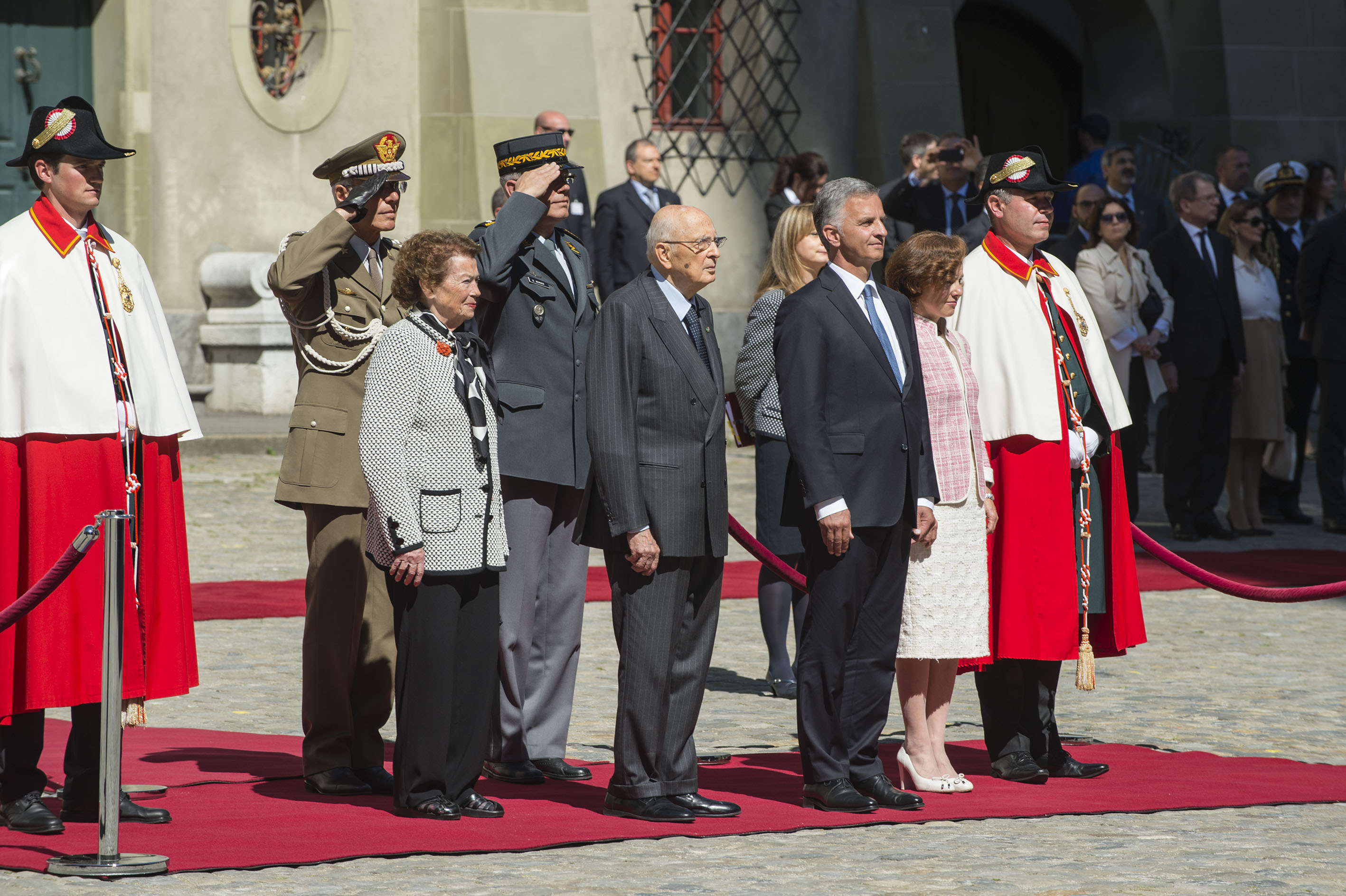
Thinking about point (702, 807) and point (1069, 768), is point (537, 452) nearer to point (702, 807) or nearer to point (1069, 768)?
point (702, 807)

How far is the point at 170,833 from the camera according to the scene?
5391mm

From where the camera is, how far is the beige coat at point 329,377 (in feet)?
20.1

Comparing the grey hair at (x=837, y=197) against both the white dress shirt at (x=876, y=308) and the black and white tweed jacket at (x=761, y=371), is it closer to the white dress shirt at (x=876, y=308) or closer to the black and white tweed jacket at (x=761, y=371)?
the white dress shirt at (x=876, y=308)

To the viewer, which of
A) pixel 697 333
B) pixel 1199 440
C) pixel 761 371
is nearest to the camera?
pixel 697 333

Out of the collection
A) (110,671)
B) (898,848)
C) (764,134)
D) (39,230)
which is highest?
(764,134)

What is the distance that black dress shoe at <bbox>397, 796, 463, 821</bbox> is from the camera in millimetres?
5617

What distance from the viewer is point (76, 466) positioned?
5543 mm

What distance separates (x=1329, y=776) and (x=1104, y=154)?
313 inches

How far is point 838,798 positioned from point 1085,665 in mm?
1170

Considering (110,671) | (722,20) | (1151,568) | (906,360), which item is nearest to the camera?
(110,671)

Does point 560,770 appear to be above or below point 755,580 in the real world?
below

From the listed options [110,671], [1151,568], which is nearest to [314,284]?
[110,671]

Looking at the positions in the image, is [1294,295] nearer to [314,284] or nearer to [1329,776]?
[1329,776]

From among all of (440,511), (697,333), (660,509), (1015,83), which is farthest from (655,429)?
(1015,83)
